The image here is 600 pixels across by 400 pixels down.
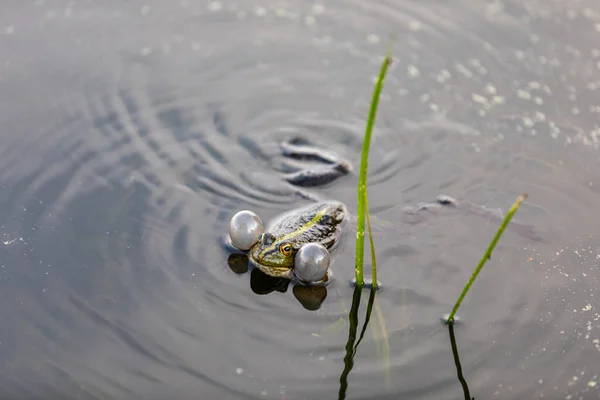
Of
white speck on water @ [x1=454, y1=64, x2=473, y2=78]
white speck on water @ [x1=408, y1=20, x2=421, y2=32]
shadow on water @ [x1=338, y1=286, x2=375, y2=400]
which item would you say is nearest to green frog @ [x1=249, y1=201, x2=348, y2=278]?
shadow on water @ [x1=338, y1=286, x2=375, y2=400]

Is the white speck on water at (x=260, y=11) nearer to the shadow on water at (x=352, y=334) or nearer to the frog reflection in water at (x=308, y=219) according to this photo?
the frog reflection in water at (x=308, y=219)

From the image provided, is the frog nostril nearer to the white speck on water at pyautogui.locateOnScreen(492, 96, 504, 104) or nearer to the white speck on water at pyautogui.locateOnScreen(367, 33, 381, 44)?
the white speck on water at pyautogui.locateOnScreen(492, 96, 504, 104)

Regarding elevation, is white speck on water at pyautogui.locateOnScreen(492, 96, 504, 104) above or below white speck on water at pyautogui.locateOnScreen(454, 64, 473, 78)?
below

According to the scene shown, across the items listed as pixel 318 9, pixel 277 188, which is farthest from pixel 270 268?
pixel 318 9

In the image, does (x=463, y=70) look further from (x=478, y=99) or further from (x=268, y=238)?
(x=268, y=238)

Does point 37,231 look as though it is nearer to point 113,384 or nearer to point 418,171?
point 113,384

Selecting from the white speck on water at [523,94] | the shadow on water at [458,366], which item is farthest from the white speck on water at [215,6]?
the shadow on water at [458,366]

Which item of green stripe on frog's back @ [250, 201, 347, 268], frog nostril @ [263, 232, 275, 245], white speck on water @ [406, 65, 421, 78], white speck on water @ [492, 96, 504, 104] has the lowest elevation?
green stripe on frog's back @ [250, 201, 347, 268]
